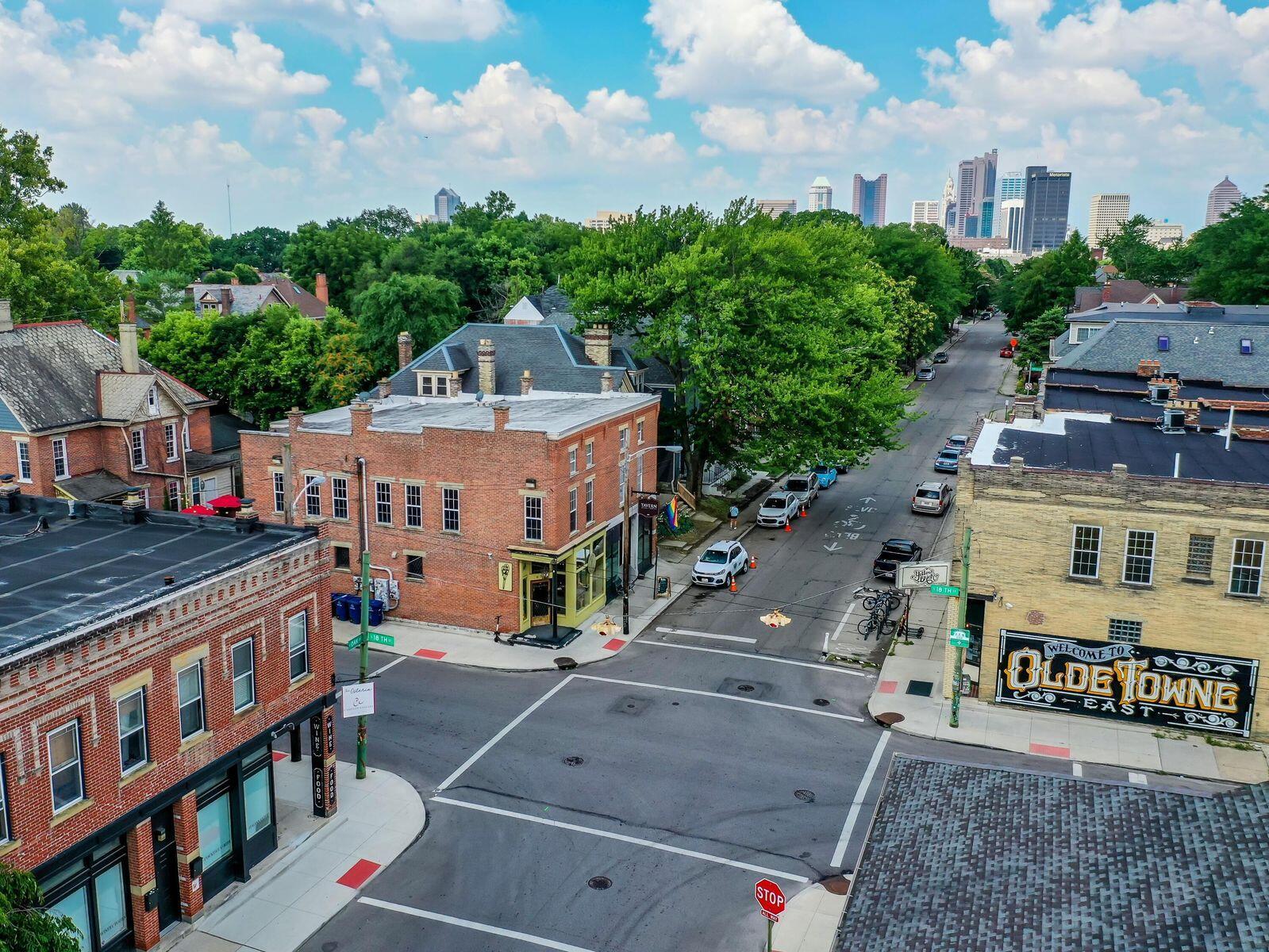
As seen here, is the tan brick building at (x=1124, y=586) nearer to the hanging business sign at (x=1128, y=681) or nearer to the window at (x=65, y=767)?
the hanging business sign at (x=1128, y=681)

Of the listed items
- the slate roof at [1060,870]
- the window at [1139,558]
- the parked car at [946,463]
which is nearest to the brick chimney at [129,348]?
the window at [1139,558]

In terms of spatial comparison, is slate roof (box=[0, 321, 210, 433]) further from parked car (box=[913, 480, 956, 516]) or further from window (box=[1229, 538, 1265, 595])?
window (box=[1229, 538, 1265, 595])

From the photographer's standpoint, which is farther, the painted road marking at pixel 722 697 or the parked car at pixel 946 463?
the parked car at pixel 946 463

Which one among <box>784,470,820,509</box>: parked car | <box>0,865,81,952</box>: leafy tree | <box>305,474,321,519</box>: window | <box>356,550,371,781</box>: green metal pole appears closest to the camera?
<box>0,865,81,952</box>: leafy tree

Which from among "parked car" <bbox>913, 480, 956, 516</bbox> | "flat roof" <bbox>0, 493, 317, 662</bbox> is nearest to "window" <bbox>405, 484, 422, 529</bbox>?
"flat roof" <bbox>0, 493, 317, 662</bbox>

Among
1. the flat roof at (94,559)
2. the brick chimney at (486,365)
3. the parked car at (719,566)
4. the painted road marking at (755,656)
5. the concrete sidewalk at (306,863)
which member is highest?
the brick chimney at (486,365)

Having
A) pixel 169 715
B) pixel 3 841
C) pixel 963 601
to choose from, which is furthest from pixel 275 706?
pixel 963 601
